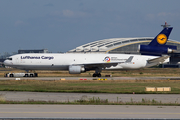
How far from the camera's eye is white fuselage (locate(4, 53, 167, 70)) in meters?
46.1

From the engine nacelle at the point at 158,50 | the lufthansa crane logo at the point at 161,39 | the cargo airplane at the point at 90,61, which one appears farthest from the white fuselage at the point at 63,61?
the lufthansa crane logo at the point at 161,39

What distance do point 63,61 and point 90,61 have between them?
5081 millimetres

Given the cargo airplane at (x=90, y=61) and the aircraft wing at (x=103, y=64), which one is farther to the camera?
the cargo airplane at (x=90, y=61)

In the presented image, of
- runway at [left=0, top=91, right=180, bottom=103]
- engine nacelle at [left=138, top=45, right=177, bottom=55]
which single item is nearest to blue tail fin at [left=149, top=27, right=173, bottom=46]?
engine nacelle at [left=138, top=45, right=177, bottom=55]

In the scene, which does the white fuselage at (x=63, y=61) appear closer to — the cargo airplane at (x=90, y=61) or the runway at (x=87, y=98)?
the cargo airplane at (x=90, y=61)

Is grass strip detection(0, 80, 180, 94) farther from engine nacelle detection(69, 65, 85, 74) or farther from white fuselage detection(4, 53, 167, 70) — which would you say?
white fuselage detection(4, 53, 167, 70)

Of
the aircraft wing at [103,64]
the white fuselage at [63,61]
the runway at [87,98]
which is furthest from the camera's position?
the white fuselage at [63,61]

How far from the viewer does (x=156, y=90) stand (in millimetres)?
24938

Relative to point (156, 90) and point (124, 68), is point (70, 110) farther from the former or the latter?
point (124, 68)

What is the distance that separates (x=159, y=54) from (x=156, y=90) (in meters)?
25.4

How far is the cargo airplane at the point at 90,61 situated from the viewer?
45719 millimetres

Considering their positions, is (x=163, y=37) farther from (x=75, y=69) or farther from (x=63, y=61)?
(x=63, y=61)

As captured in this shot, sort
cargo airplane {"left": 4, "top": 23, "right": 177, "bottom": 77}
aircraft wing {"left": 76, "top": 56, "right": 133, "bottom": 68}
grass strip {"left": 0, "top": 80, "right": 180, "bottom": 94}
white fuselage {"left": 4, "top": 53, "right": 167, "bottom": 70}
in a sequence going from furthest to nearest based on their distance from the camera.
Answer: white fuselage {"left": 4, "top": 53, "right": 167, "bottom": 70} → cargo airplane {"left": 4, "top": 23, "right": 177, "bottom": 77} → aircraft wing {"left": 76, "top": 56, "right": 133, "bottom": 68} → grass strip {"left": 0, "top": 80, "right": 180, "bottom": 94}

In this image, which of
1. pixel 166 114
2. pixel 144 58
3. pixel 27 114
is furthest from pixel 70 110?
pixel 144 58
